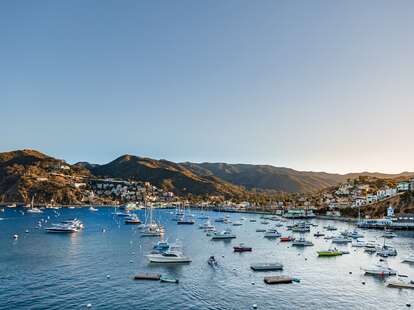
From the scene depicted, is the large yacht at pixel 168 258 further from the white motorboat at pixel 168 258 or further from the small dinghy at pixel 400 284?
the small dinghy at pixel 400 284

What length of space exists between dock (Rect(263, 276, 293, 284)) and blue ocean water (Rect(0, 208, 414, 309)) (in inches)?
50.3

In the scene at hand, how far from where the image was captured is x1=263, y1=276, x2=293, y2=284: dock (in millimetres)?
51625

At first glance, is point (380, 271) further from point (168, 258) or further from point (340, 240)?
point (340, 240)

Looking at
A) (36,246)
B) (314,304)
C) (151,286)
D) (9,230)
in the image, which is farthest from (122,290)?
(9,230)

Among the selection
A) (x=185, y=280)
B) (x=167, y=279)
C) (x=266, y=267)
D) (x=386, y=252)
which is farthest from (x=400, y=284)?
(x=167, y=279)

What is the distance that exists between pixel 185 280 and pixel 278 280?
12.7m

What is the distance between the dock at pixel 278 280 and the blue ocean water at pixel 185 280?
4.19ft

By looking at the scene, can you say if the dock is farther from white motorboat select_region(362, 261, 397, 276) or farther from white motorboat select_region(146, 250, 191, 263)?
white motorboat select_region(146, 250, 191, 263)

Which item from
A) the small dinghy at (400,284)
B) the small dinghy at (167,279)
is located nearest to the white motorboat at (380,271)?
the small dinghy at (400,284)

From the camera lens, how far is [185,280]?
2076 inches

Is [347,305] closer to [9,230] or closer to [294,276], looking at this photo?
[294,276]

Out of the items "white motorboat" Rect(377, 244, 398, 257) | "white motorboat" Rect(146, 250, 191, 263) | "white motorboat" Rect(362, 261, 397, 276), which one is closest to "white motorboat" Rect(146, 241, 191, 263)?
"white motorboat" Rect(146, 250, 191, 263)

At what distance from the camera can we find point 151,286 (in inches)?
1928

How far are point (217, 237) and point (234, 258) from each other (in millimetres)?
28749
